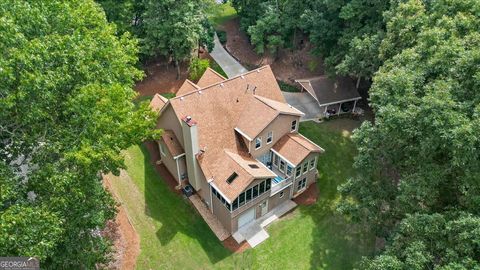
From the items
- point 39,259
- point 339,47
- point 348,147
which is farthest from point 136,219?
point 339,47

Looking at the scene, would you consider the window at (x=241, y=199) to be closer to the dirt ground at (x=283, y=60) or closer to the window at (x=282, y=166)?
the window at (x=282, y=166)

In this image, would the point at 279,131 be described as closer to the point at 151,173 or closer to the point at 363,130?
the point at 363,130

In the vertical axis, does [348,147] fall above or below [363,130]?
below

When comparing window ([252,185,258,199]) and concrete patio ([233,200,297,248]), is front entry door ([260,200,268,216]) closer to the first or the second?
concrete patio ([233,200,297,248])

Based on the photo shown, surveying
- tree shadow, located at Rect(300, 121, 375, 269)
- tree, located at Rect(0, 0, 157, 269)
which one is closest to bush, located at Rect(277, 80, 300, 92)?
tree shadow, located at Rect(300, 121, 375, 269)

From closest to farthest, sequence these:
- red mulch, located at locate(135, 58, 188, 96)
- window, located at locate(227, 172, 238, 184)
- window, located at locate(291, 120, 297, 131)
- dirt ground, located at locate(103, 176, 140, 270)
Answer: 1. dirt ground, located at locate(103, 176, 140, 270)
2. window, located at locate(227, 172, 238, 184)
3. window, located at locate(291, 120, 297, 131)
4. red mulch, located at locate(135, 58, 188, 96)
